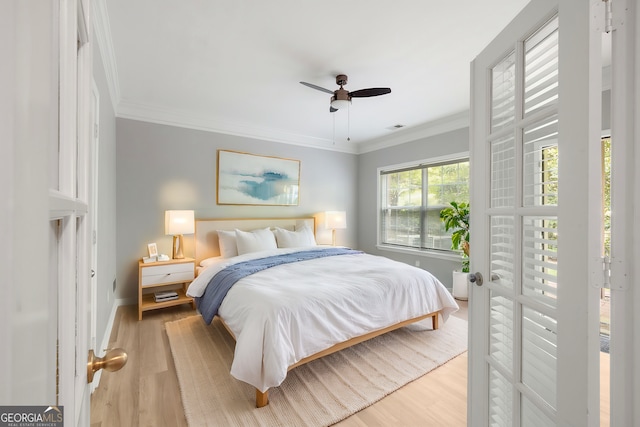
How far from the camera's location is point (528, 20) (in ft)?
3.55

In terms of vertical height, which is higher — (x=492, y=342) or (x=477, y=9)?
(x=477, y=9)

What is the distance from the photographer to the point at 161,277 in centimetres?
345

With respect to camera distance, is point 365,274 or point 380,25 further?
point 365,274

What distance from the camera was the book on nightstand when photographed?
11.3 ft

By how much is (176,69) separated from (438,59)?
7.92 feet

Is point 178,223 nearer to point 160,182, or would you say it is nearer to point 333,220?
point 160,182

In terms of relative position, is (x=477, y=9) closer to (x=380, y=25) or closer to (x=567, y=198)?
(x=380, y=25)

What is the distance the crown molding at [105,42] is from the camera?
189 centimetres

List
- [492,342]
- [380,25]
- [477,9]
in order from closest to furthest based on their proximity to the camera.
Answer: [492,342], [477,9], [380,25]

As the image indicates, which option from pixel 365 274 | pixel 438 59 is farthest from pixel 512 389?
pixel 438 59

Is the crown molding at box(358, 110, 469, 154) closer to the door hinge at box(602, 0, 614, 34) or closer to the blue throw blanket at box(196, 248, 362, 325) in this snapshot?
the blue throw blanket at box(196, 248, 362, 325)

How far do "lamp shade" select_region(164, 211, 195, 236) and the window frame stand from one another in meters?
3.21

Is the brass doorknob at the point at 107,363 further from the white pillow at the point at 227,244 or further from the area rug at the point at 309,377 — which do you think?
the white pillow at the point at 227,244

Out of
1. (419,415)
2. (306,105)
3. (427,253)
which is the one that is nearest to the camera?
(419,415)
